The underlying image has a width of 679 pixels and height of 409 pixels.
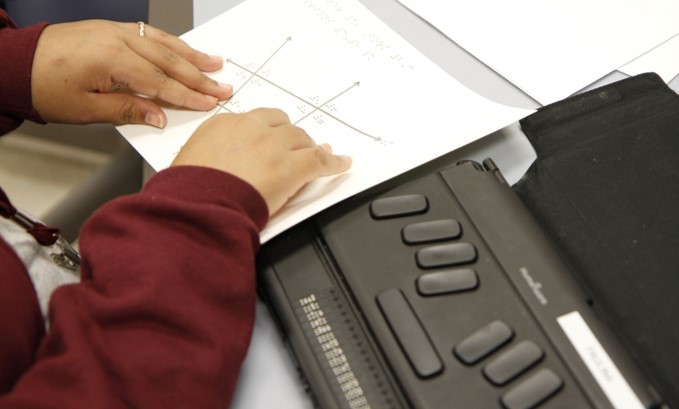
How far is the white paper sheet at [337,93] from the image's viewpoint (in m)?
0.57

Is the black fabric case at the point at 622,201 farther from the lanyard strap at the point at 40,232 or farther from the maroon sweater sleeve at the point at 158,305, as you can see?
the lanyard strap at the point at 40,232

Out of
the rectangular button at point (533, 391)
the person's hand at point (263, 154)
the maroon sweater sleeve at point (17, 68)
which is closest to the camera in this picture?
the rectangular button at point (533, 391)

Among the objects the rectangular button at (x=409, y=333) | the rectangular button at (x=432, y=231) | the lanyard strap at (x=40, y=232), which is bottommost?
the rectangular button at (x=409, y=333)

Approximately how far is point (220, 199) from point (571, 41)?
42cm

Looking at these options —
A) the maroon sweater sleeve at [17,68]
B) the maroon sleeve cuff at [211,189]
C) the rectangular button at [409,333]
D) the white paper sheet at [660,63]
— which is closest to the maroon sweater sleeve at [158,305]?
the maroon sleeve cuff at [211,189]

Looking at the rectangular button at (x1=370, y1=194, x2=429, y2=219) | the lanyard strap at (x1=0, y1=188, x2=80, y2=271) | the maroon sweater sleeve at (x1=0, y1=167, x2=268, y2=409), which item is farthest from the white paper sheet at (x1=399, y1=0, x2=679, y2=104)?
the lanyard strap at (x1=0, y1=188, x2=80, y2=271)


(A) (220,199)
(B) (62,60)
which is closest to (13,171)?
(B) (62,60)

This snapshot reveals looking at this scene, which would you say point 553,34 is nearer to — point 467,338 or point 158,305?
point 467,338

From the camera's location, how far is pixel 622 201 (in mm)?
522

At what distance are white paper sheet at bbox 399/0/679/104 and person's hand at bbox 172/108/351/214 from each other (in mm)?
225

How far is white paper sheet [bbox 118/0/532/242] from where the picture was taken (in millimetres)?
570

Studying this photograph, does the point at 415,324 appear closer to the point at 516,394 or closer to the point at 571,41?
the point at 516,394

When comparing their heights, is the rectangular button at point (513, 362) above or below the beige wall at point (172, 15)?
below

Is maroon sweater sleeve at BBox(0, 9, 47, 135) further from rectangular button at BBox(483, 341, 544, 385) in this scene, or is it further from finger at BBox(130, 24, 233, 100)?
rectangular button at BBox(483, 341, 544, 385)
